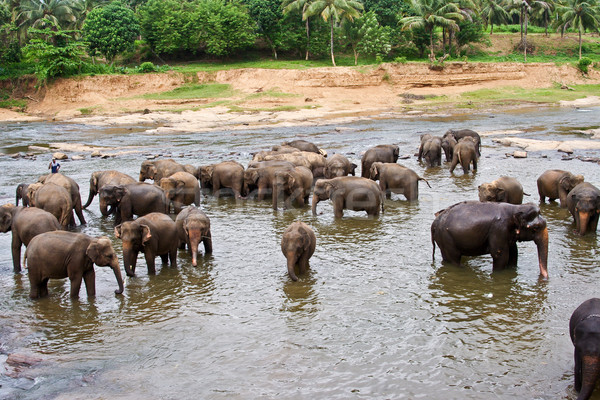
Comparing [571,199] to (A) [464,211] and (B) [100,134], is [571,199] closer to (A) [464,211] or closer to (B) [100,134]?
(A) [464,211]

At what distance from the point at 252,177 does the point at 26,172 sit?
11.4m

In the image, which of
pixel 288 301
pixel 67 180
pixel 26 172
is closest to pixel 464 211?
pixel 288 301

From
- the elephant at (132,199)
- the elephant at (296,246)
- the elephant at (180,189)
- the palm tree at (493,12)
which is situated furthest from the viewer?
the palm tree at (493,12)

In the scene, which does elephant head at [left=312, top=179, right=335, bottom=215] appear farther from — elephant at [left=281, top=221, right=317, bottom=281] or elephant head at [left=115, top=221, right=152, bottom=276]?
elephant head at [left=115, top=221, right=152, bottom=276]

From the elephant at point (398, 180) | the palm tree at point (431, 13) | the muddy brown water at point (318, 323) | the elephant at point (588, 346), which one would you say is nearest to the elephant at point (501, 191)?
the muddy brown water at point (318, 323)

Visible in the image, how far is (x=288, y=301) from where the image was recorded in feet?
29.3

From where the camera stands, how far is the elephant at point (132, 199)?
12883 millimetres

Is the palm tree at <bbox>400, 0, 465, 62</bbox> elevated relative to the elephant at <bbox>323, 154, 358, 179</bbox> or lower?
elevated

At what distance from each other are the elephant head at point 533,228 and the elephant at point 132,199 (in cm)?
756

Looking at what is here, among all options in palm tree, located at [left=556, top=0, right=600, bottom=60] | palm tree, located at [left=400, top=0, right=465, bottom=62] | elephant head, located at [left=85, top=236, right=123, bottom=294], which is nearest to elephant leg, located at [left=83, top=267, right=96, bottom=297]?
elephant head, located at [left=85, top=236, right=123, bottom=294]

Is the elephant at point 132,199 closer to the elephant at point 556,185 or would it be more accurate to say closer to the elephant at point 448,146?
the elephant at point 556,185

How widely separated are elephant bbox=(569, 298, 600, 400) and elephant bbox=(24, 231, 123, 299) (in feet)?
19.8

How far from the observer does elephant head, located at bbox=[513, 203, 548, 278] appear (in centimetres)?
891

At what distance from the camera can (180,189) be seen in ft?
48.1
